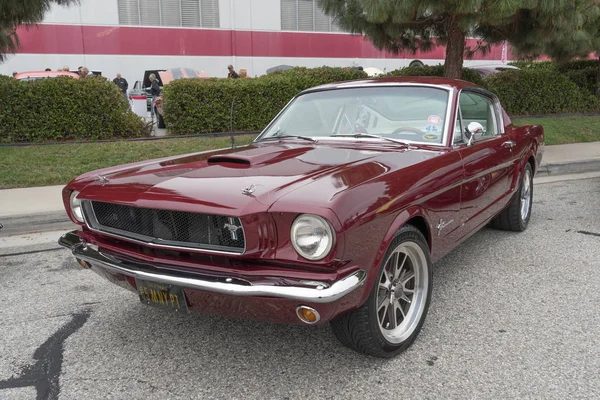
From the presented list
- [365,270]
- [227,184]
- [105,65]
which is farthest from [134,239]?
[105,65]

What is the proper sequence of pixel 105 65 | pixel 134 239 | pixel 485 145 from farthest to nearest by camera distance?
pixel 105 65 → pixel 485 145 → pixel 134 239

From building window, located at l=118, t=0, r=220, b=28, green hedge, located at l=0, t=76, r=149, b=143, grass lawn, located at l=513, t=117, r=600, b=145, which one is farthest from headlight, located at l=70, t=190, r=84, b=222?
building window, located at l=118, t=0, r=220, b=28

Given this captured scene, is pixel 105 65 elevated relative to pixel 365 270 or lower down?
elevated

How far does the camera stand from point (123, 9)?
2259 centimetres

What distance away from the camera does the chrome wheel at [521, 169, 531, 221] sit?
536cm

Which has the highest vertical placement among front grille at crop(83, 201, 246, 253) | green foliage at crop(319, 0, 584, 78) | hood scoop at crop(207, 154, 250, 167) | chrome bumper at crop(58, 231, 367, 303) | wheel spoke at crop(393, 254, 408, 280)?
green foliage at crop(319, 0, 584, 78)

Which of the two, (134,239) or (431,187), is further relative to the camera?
(431,187)

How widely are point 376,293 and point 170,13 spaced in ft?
76.6

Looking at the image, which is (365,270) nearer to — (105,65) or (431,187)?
(431,187)

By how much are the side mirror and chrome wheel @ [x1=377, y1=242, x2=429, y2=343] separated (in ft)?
3.95

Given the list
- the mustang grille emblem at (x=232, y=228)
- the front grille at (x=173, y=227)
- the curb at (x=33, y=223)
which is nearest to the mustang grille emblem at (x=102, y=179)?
the front grille at (x=173, y=227)

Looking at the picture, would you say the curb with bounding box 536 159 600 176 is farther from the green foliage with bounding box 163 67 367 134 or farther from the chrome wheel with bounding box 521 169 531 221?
the green foliage with bounding box 163 67 367 134

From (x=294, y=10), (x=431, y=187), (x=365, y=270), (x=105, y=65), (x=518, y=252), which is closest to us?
(x=365, y=270)

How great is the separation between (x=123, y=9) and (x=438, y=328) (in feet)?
74.7
